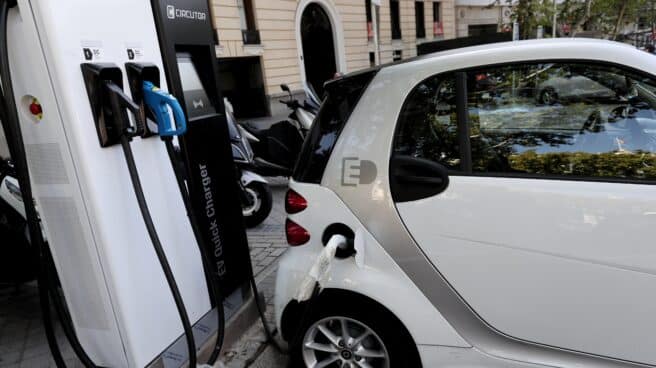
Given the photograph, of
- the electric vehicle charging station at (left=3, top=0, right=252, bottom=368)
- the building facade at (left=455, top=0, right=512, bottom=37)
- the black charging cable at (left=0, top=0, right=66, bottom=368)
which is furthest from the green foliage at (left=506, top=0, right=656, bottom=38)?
the black charging cable at (left=0, top=0, right=66, bottom=368)

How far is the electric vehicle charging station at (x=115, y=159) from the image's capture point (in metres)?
1.68

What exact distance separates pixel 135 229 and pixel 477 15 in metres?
33.0

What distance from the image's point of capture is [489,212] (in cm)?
172

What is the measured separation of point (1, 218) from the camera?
3146 millimetres

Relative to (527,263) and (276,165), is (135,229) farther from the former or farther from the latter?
(276,165)

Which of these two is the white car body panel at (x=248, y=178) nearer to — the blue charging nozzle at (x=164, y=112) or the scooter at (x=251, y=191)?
the scooter at (x=251, y=191)

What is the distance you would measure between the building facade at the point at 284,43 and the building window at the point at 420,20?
4.19m

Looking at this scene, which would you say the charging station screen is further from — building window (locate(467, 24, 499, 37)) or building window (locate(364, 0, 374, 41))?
building window (locate(467, 24, 499, 37))

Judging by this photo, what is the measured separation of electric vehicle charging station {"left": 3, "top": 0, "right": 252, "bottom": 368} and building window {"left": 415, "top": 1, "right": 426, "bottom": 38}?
2540 centimetres

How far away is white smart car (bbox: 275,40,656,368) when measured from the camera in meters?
1.63

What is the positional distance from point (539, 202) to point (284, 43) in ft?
49.8

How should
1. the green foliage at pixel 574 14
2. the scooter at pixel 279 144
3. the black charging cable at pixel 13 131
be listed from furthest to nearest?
the green foliage at pixel 574 14, the scooter at pixel 279 144, the black charging cable at pixel 13 131

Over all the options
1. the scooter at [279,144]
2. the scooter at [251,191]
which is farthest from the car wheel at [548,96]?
the scooter at [279,144]

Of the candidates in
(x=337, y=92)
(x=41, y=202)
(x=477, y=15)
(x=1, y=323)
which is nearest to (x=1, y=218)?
(x=1, y=323)
